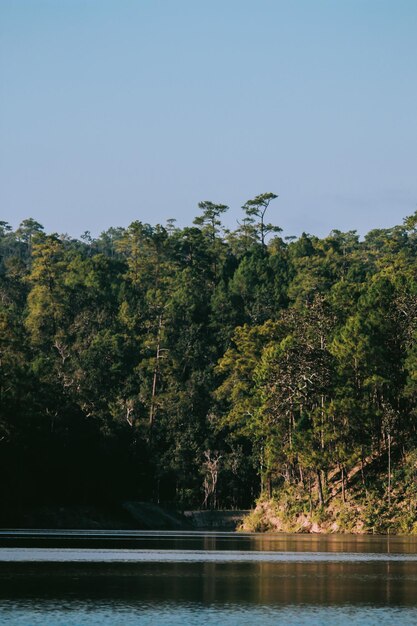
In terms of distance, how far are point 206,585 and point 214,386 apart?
10654cm

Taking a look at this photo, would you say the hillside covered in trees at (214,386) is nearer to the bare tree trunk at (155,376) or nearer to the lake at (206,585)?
the bare tree trunk at (155,376)

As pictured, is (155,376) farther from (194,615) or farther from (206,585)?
(194,615)

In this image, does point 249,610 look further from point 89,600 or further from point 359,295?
point 359,295

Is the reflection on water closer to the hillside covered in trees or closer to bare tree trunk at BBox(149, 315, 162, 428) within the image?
the hillside covered in trees

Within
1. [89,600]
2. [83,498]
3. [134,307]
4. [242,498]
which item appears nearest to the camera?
[89,600]

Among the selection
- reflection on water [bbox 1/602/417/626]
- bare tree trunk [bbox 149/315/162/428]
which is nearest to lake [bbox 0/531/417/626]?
reflection on water [bbox 1/602/417/626]

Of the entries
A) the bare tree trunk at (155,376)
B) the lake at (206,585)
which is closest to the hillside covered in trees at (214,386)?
the bare tree trunk at (155,376)

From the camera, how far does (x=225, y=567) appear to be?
185 ft

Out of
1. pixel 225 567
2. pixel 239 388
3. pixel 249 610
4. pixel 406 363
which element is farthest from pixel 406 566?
pixel 239 388

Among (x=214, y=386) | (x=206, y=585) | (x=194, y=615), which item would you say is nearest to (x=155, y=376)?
(x=214, y=386)

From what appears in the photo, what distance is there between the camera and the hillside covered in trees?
103m

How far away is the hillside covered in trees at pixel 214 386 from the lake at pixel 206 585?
93.8ft

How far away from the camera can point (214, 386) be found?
15312 centimetres

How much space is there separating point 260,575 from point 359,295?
74913 millimetres
